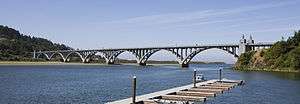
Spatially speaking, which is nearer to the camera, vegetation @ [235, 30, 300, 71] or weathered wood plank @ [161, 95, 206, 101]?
weathered wood plank @ [161, 95, 206, 101]

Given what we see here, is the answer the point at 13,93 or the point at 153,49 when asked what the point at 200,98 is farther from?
the point at 153,49

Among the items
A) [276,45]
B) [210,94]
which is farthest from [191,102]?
[276,45]

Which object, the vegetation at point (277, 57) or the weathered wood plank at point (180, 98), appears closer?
the weathered wood plank at point (180, 98)

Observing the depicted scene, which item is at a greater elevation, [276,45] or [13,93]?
[276,45]

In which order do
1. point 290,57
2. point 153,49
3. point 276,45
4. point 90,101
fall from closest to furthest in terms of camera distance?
point 90,101, point 290,57, point 276,45, point 153,49

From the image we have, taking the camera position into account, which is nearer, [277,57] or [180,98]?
[180,98]

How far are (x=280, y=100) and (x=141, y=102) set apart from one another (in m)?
14.2

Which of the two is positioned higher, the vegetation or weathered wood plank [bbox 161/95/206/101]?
the vegetation

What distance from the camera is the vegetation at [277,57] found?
116188 mm

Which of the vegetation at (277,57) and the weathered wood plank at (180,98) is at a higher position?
the vegetation at (277,57)

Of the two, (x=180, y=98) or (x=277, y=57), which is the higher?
(x=277, y=57)

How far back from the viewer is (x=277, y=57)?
411 ft

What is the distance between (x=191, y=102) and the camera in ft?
118

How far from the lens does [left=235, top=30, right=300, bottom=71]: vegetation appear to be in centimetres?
11619
